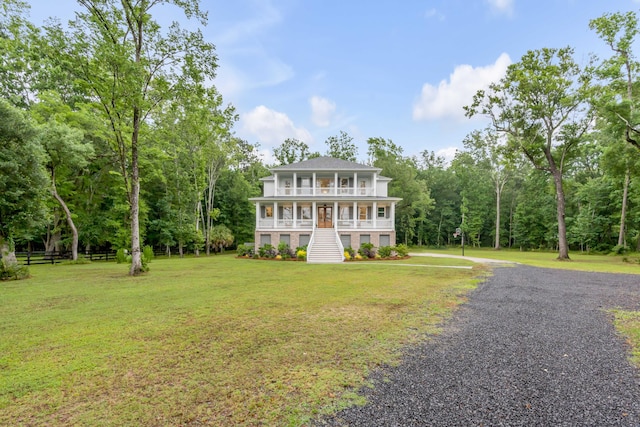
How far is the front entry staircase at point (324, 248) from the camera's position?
66.4 ft

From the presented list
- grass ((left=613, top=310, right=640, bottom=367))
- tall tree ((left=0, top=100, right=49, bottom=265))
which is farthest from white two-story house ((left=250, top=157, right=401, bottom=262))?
grass ((left=613, top=310, right=640, bottom=367))

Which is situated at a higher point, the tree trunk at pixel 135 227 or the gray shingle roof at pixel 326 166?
the gray shingle roof at pixel 326 166

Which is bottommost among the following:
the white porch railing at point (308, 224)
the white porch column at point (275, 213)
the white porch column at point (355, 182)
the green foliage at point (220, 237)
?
the green foliage at point (220, 237)

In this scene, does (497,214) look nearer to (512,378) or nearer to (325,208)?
(325,208)

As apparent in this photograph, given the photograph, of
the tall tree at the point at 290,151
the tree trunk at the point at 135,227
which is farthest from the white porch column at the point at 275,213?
the tall tree at the point at 290,151

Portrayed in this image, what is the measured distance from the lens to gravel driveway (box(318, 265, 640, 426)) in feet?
9.80

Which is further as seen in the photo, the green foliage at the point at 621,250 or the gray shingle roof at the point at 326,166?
the green foliage at the point at 621,250

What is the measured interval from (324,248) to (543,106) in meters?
21.3

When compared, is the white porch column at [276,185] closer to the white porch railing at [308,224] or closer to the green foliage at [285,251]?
the white porch railing at [308,224]

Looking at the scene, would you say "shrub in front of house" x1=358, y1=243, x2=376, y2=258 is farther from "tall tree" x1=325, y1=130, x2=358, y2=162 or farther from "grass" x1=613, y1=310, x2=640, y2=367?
"tall tree" x1=325, y1=130, x2=358, y2=162

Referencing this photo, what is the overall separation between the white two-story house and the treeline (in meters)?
7.21

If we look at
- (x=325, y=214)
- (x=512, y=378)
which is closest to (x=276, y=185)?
(x=325, y=214)

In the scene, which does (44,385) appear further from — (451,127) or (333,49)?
(451,127)

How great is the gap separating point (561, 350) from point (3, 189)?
1974 cm
